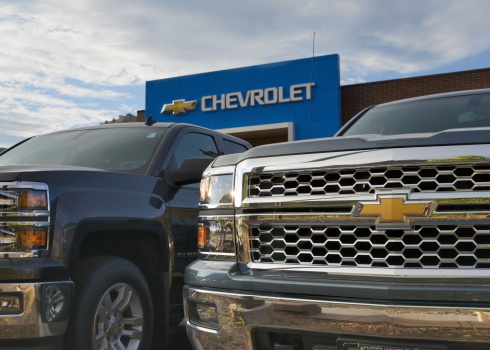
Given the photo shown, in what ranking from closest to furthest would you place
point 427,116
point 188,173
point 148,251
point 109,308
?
point 109,308 → point 427,116 → point 148,251 → point 188,173

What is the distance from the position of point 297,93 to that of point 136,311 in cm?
1418

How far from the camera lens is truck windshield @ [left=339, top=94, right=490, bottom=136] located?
3.78 metres

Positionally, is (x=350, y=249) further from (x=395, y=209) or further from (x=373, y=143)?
(x=373, y=143)

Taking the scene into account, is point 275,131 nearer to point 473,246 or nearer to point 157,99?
point 157,99

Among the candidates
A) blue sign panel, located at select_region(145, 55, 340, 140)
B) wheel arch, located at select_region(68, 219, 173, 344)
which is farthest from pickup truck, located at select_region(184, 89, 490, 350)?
blue sign panel, located at select_region(145, 55, 340, 140)

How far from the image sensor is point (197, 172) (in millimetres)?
4316

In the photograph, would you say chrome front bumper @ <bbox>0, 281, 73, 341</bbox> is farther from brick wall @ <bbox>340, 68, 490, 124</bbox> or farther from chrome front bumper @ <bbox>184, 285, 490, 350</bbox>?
brick wall @ <bbox>340, 68, 490, 124</bbox>

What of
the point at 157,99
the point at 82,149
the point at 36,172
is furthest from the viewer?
the point at 157,99

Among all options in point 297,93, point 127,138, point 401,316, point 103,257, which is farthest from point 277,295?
point 297,93

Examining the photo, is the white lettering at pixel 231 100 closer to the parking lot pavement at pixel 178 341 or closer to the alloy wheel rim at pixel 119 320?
the parking lot pavement at pixel 178 341

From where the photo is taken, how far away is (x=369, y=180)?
2.34m

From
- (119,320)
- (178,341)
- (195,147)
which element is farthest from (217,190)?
(178,341)

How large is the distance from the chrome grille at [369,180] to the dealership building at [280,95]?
13.1m

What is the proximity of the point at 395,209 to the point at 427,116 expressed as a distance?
1983mm
